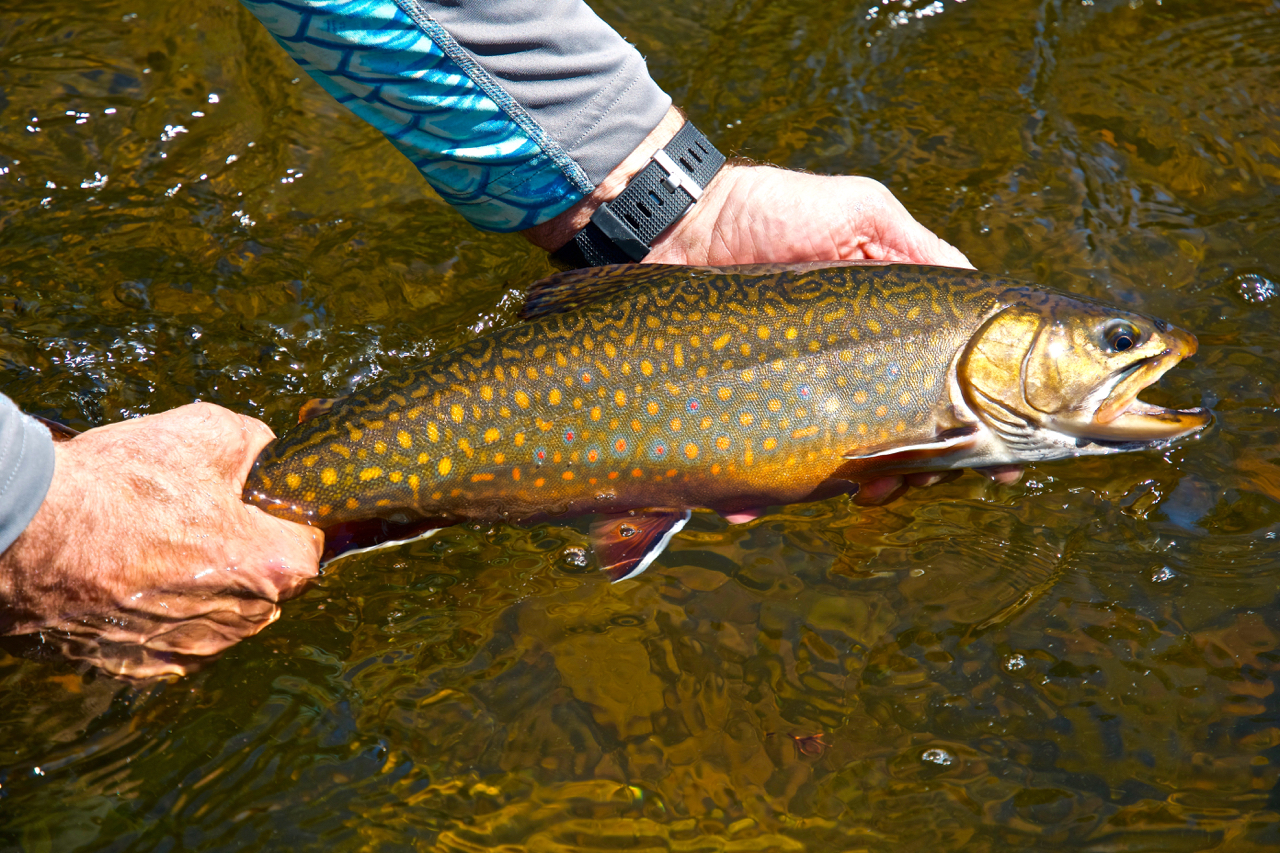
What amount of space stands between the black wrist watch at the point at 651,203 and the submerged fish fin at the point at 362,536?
1.67m

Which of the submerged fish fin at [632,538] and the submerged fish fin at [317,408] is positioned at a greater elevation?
the submerged fish fin at [317,408]

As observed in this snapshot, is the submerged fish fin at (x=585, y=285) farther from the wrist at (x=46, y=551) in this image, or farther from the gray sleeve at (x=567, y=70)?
the wrist at (x=46, y=551)

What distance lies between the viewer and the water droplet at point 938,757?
3541mm

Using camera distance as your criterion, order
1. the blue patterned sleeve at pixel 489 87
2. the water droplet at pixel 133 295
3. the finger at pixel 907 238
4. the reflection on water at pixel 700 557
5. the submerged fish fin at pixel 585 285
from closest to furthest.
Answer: the reflection on water at pixel 700 557 → the blue patterned sleeve at pixel 489 87 → the submerged fish fin at pixel 585 285 → the finger at pixel 907 238 → the water droplet at pixel 133 295

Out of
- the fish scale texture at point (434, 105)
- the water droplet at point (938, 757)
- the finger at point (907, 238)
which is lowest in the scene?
the water droplet at point (938, 757)

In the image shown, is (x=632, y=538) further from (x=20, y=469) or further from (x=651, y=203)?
(x=20, y=469)

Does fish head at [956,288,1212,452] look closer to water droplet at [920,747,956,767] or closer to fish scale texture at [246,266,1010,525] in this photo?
fish scale texture at [246,266,1010,525]

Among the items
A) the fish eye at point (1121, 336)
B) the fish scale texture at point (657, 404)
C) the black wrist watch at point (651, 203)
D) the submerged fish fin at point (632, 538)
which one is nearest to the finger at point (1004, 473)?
the fish scale texture at point (657, 404)

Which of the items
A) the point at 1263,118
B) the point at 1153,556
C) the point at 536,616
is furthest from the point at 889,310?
the point at 1263,118

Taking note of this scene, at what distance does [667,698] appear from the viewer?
3756 millimetres

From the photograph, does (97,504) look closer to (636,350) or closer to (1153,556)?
(636,350)

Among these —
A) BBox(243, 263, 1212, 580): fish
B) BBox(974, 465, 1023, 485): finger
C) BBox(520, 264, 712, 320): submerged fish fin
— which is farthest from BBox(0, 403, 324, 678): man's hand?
BBox(974, 465, 1023, 485): finger

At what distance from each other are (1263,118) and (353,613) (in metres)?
6.12

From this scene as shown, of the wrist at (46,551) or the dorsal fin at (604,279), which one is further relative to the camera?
the dorsal fin at (604,279)
